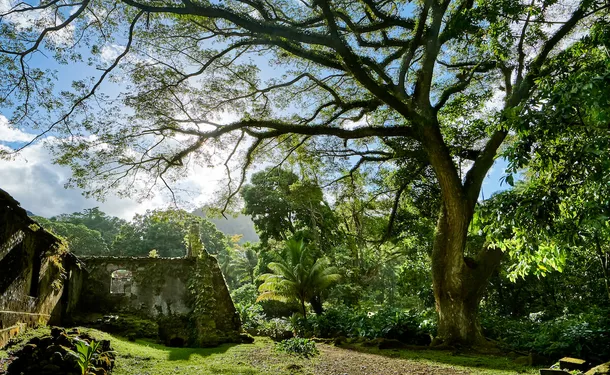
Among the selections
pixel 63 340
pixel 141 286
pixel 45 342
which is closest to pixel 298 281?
pixel 141 286

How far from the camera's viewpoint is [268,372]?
6.70 m

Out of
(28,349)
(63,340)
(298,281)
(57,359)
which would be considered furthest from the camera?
(298,281)

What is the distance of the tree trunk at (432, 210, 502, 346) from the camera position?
8.77m

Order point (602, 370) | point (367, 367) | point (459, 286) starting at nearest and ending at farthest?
1. point (602, 370)
2. point (367, 367)
3. point (459, 286)

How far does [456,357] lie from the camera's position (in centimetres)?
768

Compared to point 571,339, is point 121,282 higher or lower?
higher

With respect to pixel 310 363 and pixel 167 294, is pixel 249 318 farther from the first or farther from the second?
pixel 310 363

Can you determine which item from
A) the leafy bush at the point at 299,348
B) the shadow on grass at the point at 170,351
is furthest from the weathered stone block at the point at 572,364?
the shadow on grass at the point at 170,351

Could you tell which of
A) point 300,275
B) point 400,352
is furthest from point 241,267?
point 400,352

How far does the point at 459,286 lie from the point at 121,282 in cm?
1162

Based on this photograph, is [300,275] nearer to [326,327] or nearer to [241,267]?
[326,327]

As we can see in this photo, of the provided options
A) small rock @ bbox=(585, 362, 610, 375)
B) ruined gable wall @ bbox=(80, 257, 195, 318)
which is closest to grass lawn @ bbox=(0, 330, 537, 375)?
small rock @ bbox=(585, 362, 610, 375)

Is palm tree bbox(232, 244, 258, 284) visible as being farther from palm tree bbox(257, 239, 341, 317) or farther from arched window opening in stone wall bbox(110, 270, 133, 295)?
arched window opening in stone wall bbox(110, 270, 133, 295)

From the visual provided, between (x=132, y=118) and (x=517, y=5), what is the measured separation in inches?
355
